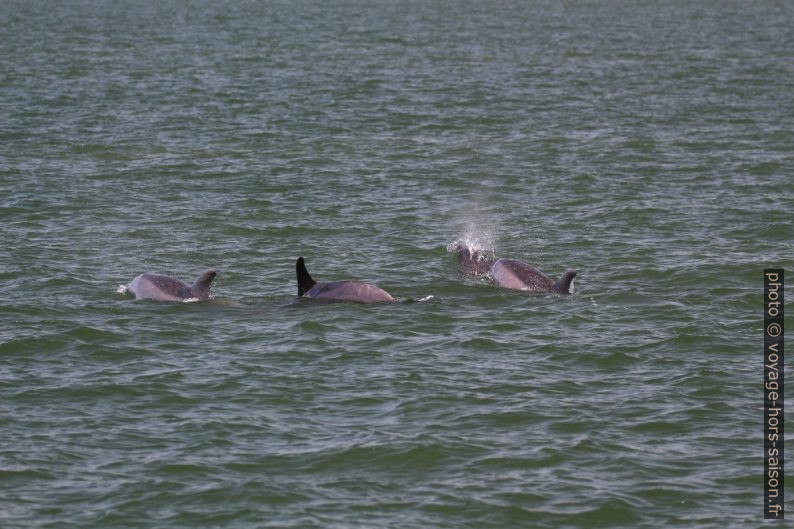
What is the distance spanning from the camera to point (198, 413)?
60.5 feet

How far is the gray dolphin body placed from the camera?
77.2 ft

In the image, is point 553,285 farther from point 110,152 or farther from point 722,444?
point 110,152

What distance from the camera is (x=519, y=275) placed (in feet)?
81.5

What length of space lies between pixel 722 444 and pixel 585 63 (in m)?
48.6

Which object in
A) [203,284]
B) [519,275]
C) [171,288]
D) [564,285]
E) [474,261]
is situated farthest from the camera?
[474,261]

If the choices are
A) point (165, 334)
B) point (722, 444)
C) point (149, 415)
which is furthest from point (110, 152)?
point (722, 444)

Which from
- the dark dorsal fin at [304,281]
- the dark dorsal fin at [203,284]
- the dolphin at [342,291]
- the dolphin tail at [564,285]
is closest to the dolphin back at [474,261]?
the dolphin tail at [564,285]

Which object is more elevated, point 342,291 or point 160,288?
point 160,288

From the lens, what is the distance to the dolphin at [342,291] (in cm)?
2354

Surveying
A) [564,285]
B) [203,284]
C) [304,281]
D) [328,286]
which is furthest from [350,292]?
[564,285]

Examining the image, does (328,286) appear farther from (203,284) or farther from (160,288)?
(160,288)

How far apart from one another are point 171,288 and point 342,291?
10.5 ft

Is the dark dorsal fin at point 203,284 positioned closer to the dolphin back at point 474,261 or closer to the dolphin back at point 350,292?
the dolphin back at point 350,292

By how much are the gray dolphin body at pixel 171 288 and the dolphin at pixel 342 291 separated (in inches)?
66.0
